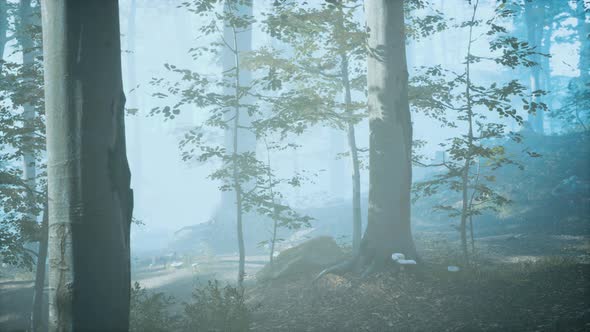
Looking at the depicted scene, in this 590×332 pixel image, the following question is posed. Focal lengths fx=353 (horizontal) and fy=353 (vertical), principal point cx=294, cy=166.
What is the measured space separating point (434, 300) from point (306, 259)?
3.43 m

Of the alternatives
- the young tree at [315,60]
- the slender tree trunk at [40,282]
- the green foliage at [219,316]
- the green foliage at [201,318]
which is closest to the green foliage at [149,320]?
the green foliage at [201,318]

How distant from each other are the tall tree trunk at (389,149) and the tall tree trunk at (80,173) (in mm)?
5672

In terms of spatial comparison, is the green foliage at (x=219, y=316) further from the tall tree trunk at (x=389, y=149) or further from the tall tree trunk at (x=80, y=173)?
the tall tree trunk at (x=80, y=173)

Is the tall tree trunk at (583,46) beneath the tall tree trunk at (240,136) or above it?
above

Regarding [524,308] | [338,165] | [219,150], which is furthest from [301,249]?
[338,165]

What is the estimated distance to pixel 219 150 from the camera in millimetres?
8289

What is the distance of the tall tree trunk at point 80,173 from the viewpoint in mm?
2262

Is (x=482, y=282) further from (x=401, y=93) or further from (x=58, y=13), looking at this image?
(x=58, y=13)

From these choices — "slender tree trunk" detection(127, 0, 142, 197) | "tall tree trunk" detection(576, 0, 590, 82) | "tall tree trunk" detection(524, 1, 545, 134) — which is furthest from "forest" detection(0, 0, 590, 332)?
"slender tree trunk" detection(127, 0, 142, 197)

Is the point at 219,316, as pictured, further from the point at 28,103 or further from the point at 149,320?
the point at 28,103

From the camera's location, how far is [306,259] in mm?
8672

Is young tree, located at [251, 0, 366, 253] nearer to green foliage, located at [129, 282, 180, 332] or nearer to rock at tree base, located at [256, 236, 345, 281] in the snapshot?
rock at tree base, located at [256, 236, 345, 281]

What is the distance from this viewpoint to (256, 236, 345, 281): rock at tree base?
839 centimetres

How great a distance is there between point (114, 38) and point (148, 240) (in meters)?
41.8
